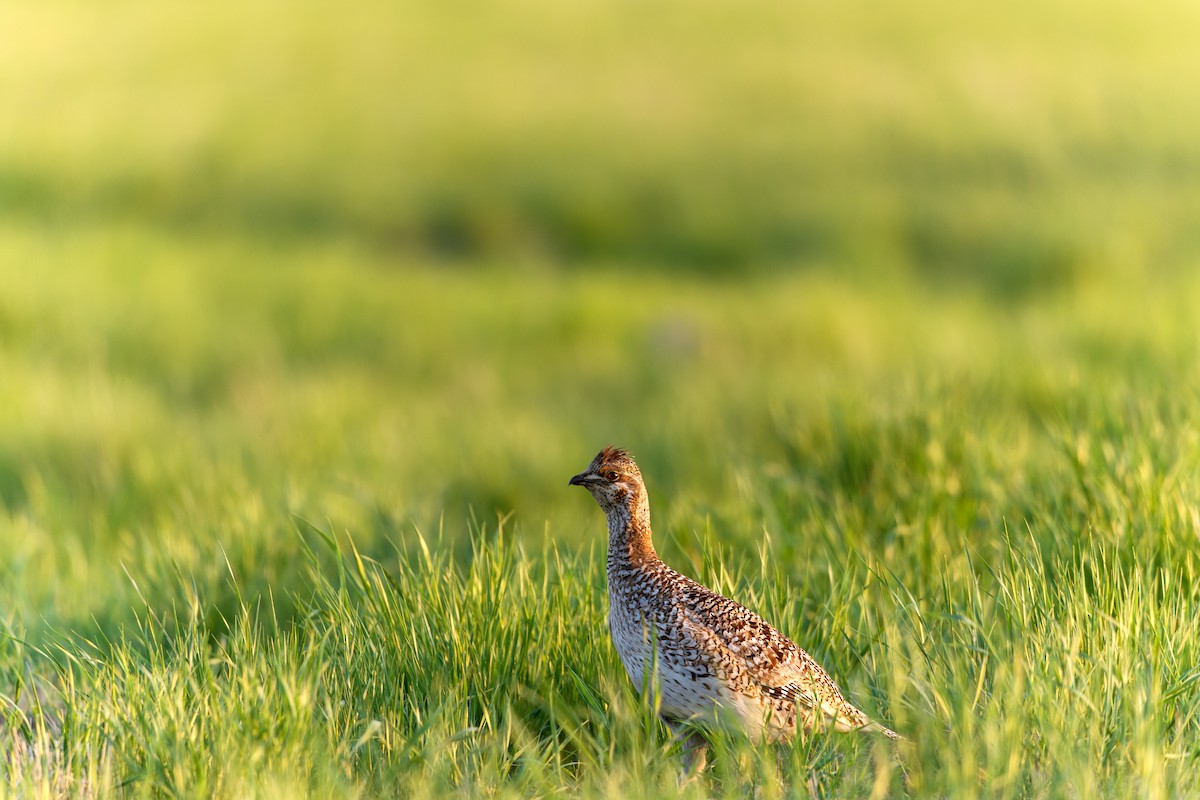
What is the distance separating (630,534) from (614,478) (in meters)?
0.14

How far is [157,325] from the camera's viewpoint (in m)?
9.07

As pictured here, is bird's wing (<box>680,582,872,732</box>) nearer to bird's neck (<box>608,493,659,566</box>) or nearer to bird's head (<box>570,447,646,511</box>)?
bird's neck (<box>608,493,659,566</box>)

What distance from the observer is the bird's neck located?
2.90m

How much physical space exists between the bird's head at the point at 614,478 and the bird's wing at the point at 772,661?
0.35 m

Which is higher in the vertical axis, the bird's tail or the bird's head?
the bird's head

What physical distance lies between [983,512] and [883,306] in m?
6.40

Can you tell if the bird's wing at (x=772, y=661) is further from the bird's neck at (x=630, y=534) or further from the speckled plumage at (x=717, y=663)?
the bird's neck at (x=630, y=534)

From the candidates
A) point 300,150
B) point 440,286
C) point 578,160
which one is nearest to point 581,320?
point 440,286

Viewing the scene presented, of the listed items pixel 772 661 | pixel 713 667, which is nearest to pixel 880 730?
pixel 772 661

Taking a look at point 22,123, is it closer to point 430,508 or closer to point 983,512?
point 430,508

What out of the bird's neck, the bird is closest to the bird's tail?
the bird

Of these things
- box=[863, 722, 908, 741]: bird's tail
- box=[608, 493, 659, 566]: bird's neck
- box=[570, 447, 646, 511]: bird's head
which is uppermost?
box=[570, 447, 646, 511]: bird's head

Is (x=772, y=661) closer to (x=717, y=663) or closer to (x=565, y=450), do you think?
(x=717, y=663)

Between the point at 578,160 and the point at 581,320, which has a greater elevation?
the point at 578,160
